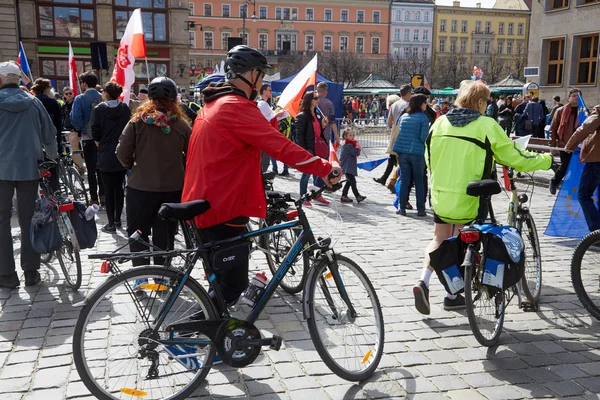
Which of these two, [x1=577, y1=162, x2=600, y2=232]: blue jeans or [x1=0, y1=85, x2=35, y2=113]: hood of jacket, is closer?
[x1=0, y1=85, x2=35, y2=113]: hood of jacket

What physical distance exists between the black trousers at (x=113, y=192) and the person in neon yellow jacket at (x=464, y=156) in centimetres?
469

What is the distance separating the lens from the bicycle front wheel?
3752mm

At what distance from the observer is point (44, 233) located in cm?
575

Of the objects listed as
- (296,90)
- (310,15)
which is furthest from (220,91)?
(310,15)

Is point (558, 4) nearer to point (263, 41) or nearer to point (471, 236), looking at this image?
point (471, 236)

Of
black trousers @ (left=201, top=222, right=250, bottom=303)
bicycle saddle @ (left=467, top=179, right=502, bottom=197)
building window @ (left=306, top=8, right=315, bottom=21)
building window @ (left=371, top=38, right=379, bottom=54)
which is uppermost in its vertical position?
building window @ (left=306, top=8, right=315, bottom=21)

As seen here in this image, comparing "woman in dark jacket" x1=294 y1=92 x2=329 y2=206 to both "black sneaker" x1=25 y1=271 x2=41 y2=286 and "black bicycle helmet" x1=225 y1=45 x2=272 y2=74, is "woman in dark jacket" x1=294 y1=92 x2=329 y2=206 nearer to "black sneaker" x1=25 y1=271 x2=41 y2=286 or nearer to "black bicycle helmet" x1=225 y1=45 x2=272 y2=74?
"black sneaker" x1=25 y1=271 x2=41 y2=286

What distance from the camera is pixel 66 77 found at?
41125 millimetres

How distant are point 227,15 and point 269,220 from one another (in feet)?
307

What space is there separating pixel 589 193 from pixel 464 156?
365 cm

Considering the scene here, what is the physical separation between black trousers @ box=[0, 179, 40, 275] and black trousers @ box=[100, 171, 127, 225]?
2.21 metres

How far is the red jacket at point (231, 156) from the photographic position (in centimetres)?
362

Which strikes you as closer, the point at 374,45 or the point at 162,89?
the point at 162,89

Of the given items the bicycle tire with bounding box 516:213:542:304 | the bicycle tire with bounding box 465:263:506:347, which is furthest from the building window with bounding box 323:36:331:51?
the bicycle tire with bounding box 465:263:506:347
